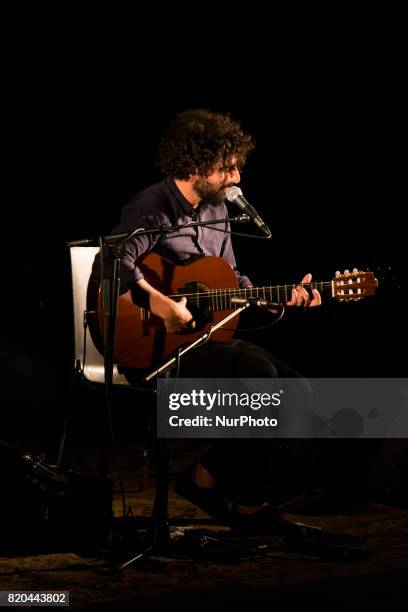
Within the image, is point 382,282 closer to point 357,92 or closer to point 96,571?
point 96,571

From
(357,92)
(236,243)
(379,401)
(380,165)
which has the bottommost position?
(379,401)

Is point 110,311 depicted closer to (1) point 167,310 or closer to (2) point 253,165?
(1) point 167,310

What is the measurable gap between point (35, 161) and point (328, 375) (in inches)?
94.1

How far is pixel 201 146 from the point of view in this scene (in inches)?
142

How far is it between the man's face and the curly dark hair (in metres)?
0.02

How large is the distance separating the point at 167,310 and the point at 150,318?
178 mm

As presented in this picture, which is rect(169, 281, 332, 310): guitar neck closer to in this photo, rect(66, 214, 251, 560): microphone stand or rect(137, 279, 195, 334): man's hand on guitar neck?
rect(137, 279, 195, 334): man's hand on guitar neck

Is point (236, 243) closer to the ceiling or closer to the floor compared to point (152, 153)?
closer to the floor

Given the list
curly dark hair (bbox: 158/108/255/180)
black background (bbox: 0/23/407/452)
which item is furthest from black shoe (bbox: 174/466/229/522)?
black background (bbox: 0/23/407/452)

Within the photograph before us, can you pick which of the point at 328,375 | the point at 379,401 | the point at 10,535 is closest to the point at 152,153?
the point at 328,375

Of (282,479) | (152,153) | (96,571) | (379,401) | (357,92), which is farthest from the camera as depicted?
(152,153)

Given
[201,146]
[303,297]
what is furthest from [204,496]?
[201,146]

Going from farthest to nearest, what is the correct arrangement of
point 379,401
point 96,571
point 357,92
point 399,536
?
1. point 357,92
2. point 379,401
3. point 399,536
4. point 96,571

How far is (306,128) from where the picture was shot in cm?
533
